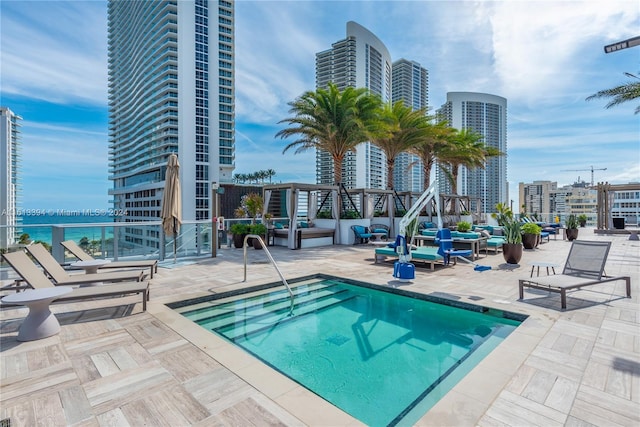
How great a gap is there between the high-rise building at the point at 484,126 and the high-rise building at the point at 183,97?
42665 millimetres

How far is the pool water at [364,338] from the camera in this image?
9.25ft

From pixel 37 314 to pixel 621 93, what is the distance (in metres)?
16.8

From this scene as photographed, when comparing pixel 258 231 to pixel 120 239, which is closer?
pixel 120 239

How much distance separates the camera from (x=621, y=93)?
11.1 metres

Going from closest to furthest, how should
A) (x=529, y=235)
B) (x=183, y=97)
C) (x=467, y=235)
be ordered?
(x=467, y=235)
(x=529, y=235)
(x=183, y=97)

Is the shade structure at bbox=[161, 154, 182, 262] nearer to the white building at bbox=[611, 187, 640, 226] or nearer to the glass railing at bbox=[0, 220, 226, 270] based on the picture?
the glass railing at bbox=[0, 220, 226, 270]

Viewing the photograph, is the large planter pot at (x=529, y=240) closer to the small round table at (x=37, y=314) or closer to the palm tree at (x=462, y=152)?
the palm tree at (x=462, y=152)

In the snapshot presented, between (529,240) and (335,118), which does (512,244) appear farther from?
(335,118)

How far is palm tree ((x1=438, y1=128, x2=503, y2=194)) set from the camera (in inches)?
772

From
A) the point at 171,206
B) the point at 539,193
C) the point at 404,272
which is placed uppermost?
the point at 539,193

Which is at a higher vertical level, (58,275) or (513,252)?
(58,275)

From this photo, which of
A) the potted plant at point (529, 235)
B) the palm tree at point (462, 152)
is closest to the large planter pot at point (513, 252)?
the potted plant at point (529, 235)

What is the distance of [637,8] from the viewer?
6.75 m

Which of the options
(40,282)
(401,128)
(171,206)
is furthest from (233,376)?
(401,128)
